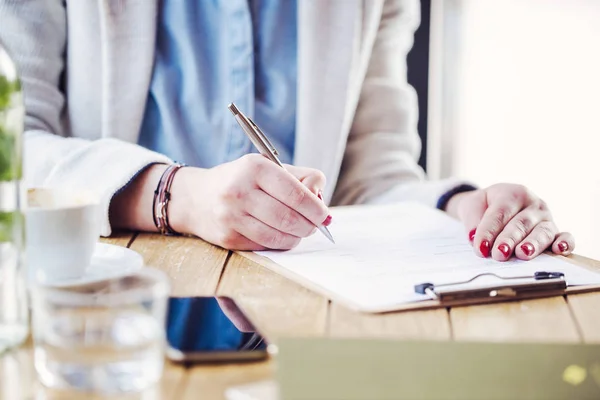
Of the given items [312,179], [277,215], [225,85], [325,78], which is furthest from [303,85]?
[277,215]

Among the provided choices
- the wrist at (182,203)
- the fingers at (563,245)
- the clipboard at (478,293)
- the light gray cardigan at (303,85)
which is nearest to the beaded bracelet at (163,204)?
the wrist at (182,203)

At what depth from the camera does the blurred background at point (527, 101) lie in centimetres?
249

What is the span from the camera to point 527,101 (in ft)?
8.53

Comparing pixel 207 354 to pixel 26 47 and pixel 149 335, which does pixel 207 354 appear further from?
pixel 26 47

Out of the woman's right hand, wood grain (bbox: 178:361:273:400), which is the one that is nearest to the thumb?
the woman's right hand

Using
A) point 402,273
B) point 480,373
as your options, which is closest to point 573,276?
point 402,273

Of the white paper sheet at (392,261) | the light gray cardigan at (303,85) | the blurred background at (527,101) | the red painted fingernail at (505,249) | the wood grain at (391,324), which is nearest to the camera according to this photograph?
the wood grain at (391,324)

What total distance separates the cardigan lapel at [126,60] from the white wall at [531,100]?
4.12 ft

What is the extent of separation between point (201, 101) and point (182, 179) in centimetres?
39

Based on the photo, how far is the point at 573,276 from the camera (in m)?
0.89

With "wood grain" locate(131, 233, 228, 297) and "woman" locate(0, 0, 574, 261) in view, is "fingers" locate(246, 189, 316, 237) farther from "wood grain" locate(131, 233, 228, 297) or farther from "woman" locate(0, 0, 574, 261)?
"woman" locate(0, 0, 574, 261)

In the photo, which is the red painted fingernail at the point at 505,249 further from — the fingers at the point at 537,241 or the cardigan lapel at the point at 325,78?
the cardigan lapel at the point at 325,78

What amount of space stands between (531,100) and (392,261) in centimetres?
183

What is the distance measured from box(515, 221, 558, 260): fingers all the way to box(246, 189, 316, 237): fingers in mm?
252
